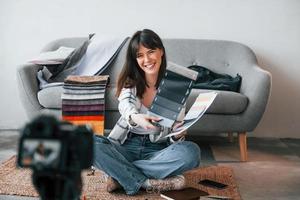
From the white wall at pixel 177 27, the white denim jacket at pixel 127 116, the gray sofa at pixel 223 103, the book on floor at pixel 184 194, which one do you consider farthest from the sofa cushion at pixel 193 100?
the white wall at pixel 177 27

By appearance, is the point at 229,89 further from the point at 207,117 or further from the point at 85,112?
the point at 85,112

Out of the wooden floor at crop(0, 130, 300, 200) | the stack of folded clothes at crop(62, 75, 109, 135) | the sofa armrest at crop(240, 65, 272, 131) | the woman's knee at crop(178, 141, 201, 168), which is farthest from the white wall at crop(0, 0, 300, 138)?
the woman's knee at crop(178, 141, 201, 168)

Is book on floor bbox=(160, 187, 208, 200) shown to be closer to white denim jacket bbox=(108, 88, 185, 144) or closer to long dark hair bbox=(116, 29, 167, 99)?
white denim jacket bbox=(108, 88, 185, 144)

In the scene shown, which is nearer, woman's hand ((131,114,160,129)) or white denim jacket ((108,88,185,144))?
woman's hand ((131,114,160,129))

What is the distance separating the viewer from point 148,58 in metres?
1.54

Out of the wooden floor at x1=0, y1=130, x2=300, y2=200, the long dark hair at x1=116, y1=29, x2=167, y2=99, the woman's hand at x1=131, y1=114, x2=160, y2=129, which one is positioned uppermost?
the long dark hair at x1=116, y1=29, x2=167, y2=99

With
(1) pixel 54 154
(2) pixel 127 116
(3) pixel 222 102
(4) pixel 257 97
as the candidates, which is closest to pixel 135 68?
(2) pixel 127 116

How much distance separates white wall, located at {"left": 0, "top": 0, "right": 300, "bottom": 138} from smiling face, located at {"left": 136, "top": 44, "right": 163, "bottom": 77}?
4.00 feet

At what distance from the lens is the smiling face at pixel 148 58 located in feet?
5.05

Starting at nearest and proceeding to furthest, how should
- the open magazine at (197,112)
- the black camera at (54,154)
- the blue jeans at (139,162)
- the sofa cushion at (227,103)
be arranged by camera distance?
the black camera at (54,154) < the open magazine at (197,112) < the blue jeans at (139,162) < the sofa cushion at (227,103)

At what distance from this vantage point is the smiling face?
1.54 metres

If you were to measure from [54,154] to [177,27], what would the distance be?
7.94 feet

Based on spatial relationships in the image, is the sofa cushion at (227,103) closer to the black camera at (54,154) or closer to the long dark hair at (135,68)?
the long dark hair at (135,68)

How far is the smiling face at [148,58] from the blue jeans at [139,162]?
12.5 inches
